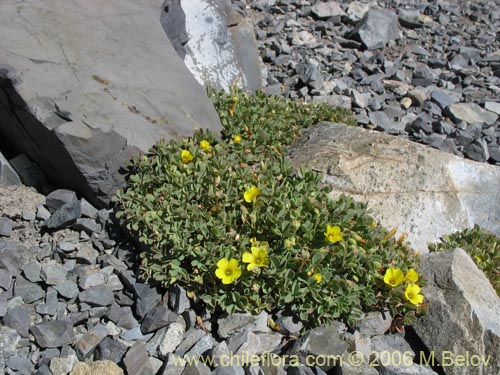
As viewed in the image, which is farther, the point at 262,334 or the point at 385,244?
the point at 385,244

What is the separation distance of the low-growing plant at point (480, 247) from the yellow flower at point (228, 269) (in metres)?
1.60

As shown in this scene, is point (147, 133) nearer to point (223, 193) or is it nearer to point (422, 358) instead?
point (223, 193)

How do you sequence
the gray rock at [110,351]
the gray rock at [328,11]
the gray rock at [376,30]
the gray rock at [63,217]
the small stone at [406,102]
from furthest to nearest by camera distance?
1. the gray rock at [328,11]
2. the gray rock at [376,30]
3. the small stone at [406,102]
4. the gray rock at [63,217]
5. the gray rock at [110,351]

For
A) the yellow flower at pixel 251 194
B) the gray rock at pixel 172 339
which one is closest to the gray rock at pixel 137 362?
the gray rock at pixel 172 339

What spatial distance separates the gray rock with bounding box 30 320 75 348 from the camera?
3.52m

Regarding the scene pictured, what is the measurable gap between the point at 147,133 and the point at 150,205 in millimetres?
715

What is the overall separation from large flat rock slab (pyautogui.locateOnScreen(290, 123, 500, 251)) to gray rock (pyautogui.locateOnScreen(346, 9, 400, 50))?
3.72 metres

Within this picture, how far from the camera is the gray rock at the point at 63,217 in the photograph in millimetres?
4148

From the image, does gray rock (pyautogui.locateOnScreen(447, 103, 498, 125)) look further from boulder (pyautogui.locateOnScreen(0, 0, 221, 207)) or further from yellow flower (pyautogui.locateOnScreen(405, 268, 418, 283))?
yellow flower (pyautogui.locateOnScreen(405, 268, 418, 283))

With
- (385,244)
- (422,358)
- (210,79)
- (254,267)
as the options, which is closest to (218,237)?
(254,267)

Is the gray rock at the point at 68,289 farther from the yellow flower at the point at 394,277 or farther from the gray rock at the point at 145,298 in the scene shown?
the yellow flower at the point at 394,277

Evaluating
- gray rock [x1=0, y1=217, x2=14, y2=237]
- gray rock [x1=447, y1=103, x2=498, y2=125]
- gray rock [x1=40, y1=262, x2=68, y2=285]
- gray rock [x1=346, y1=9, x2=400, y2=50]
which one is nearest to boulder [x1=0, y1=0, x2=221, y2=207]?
gray rock [x1=0, y1=217, x2=14, y2=237]

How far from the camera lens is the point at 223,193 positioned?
4125mm

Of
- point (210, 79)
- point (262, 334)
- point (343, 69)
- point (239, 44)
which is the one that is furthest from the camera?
point (343, 69)
